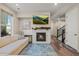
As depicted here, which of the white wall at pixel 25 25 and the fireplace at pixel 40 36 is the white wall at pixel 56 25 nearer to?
the fireplace at pixel 40 36

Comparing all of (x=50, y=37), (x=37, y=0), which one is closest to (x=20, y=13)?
(x=50, y=37)

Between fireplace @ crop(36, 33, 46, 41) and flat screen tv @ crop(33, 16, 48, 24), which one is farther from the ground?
flat screen tv @ crop(33, 16, 48, 24)

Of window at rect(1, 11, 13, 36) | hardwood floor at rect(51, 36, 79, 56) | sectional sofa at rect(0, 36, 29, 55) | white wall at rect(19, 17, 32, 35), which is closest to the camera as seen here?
sectional sofa at rect(0, 36, 29, 55)

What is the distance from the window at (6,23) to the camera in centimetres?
588

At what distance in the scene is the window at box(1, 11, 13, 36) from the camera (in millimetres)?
5884

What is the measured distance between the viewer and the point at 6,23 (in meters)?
6.35

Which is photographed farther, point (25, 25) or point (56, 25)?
point (56, 25)

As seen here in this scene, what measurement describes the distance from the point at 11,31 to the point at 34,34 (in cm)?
196

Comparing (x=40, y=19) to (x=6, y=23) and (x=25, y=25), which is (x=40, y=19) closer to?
(x=25, y=25)

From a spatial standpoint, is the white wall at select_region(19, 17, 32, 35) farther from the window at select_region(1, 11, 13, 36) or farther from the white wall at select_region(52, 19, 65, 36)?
the white wall at select_region(52, 19, 65, 36)

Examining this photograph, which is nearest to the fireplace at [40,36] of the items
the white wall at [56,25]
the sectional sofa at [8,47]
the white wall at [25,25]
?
the white wall at [25,25]

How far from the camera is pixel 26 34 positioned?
7.62 metres

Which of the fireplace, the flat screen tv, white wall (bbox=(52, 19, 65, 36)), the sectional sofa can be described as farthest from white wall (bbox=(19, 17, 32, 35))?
the sectional sofa

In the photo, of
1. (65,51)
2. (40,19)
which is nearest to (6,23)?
(40,19)
